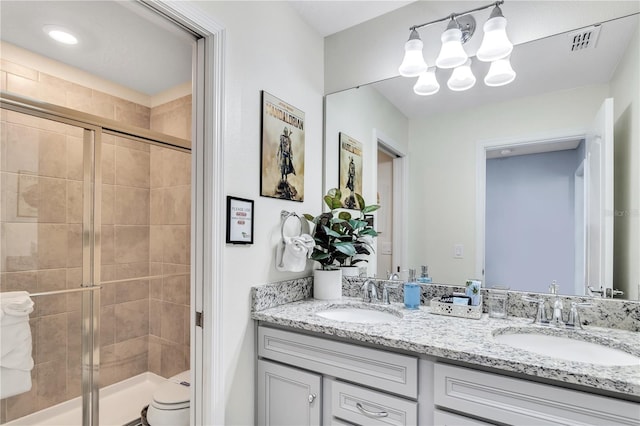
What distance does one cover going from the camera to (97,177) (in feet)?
7.32

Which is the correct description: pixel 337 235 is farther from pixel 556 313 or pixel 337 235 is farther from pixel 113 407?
pixel 113 407

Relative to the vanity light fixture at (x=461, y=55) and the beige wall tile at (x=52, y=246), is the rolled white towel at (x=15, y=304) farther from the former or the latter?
the vanity light fixture at (x=461, y=55)

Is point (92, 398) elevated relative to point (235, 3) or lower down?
lower down

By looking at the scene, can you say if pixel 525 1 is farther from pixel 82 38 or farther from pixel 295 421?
pixel 82 38

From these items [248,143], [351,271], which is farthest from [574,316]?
[248,143]

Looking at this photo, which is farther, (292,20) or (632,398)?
(292,20)

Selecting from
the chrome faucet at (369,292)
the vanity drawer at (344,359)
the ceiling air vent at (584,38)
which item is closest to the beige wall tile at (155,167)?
the vanity drawer at (344,359)

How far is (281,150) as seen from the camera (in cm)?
172

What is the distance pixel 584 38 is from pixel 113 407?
355 centimetres

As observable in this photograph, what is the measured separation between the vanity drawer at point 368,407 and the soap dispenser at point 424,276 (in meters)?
0.69

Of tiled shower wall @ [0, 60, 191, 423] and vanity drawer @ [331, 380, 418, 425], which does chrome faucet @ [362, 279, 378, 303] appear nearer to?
vanity drawer @ [331, 380, 418, 425]

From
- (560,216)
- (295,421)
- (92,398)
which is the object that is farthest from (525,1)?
(92,398)

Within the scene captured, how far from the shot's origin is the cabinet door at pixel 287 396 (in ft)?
4.47

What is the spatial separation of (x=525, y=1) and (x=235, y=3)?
1294 millimetres
